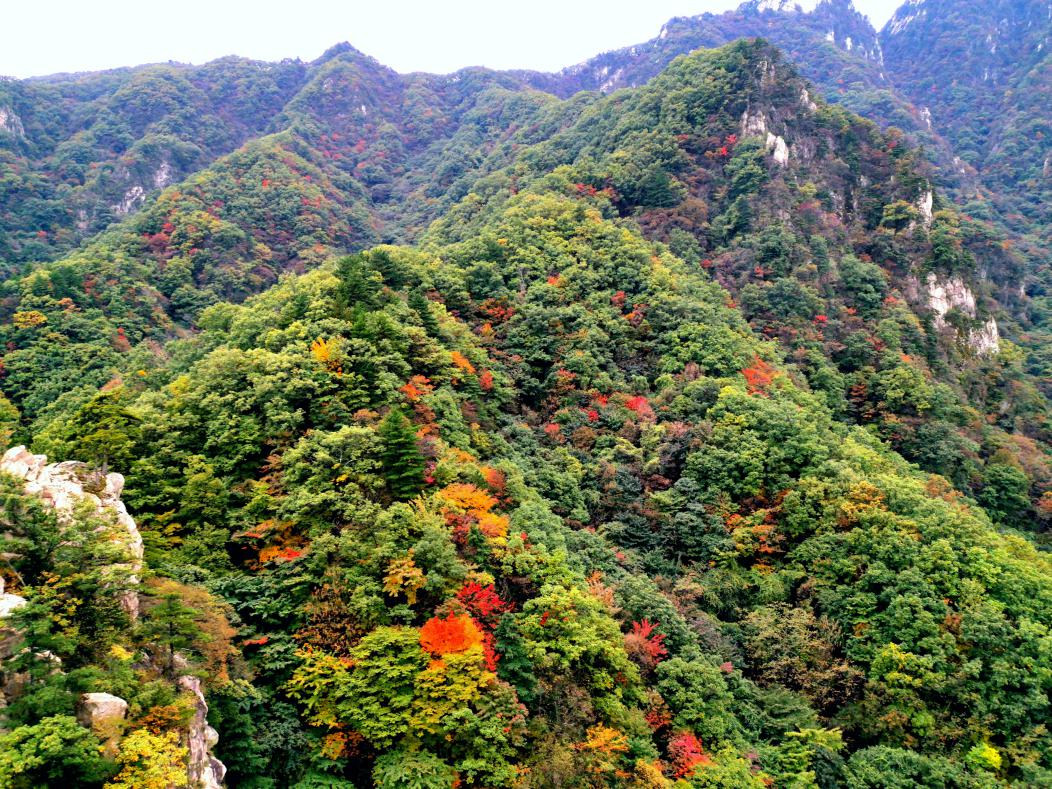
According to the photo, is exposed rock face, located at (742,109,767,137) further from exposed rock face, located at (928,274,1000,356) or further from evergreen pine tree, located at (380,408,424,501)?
evergreen pine tree, located at (380,408,424,501)

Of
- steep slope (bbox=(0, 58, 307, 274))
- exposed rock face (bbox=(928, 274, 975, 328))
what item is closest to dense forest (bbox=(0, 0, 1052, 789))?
exposed rock face (bbox=(928, 274, 975, 328))

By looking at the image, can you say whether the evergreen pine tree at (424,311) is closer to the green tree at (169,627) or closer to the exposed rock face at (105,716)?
the green tree at (169,627)

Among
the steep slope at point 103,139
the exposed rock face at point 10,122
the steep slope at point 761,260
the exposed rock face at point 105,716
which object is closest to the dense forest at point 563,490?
the exposed rock face at point 105,716

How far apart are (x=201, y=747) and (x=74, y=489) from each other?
9.30 metres

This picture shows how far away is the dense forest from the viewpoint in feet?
59.5

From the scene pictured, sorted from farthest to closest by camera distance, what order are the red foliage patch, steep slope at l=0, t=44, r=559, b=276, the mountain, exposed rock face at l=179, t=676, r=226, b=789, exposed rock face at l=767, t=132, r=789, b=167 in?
the mountain
steep slope at l=0, t=44, r=559, b=276
exposed rock face at l=767, t=132, r=789, b=167
the red foliage patch
exposed rock face at l=179, t=676, r=226, b=789

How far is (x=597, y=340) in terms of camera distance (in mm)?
50000

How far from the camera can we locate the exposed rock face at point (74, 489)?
1741 centimetres

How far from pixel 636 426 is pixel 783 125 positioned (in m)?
58.1

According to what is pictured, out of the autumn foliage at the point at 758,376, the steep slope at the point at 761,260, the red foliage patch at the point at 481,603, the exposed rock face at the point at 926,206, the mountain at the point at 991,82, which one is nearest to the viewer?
the red foliage patch at the point at 481,603

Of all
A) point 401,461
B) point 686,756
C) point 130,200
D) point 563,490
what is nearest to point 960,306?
point 563,490

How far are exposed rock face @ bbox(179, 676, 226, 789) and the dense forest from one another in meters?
0.11

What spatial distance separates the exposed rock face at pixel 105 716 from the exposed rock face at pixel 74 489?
3.06 m

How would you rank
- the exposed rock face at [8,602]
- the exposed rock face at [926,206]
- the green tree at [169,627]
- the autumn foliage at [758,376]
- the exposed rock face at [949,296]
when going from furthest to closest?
the exposed rock face at [926,206], the exposed rock face at [949,296], the autumn foliage at [758,376], the green tree at [169,627], the exposed rock face at [8,602]
